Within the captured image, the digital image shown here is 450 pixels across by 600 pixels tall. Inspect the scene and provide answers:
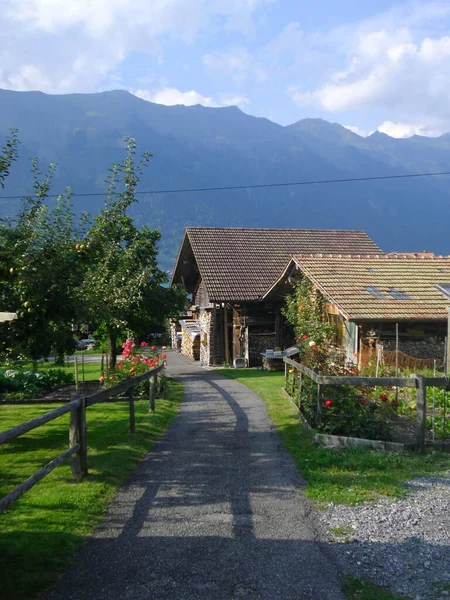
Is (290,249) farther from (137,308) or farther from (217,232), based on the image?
(137,308)

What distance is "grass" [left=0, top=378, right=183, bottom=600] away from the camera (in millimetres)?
4047

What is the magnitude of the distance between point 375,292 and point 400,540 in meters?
13.2

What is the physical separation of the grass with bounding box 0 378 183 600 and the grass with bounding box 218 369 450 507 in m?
2.21

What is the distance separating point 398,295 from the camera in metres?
17.3

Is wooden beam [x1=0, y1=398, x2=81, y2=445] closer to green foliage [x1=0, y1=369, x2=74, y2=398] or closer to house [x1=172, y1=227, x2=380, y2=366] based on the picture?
green foliage [x1=0, y1=369, x2=74, y2=398]

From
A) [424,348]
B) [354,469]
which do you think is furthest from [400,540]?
[424,348]

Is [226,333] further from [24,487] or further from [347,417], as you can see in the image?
[24,487]

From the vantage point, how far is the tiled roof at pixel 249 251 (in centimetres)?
2639

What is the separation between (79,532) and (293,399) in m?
8.05

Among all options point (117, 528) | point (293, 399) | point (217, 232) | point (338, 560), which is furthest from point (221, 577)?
point (217, 232)

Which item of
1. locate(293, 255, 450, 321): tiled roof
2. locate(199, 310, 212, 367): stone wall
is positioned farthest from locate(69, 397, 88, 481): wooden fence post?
locate(199, 310, 212, 367): stone wall

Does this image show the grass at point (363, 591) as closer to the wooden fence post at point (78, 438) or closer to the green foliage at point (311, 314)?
the wooden fence post at point (78, 438)

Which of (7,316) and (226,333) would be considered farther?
(226,333)

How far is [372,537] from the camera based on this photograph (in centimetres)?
Result: 471
